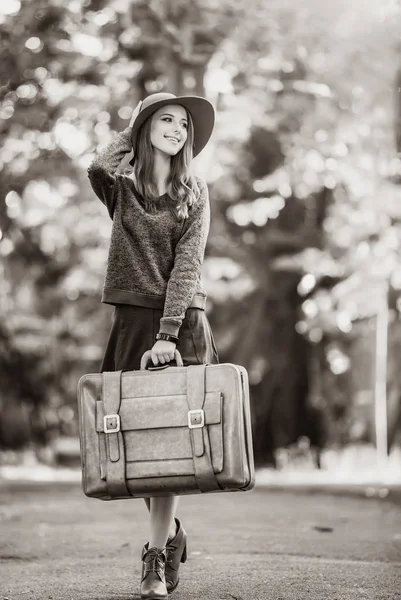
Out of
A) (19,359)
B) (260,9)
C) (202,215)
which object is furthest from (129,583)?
(19,359)

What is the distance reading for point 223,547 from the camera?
6414mm

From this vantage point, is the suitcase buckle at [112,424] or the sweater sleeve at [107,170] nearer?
the suitcase buckle at [112,424]

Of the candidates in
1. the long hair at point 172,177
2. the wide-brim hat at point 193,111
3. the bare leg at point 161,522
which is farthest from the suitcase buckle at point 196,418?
the wide-brim hat at point 193,111

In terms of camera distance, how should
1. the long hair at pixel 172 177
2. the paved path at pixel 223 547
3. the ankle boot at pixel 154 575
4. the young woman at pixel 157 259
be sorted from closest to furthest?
1. the ankle boot at pixel 154 575
2. the young woman at pixel 157 259
3. the long hair at pixel 172 177
4. the paved path at pixel 223 547

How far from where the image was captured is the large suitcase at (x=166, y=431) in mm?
4348

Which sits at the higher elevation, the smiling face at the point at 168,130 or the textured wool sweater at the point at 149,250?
the smiling face at the point at 168,130

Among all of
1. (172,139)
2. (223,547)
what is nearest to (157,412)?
(172,139)

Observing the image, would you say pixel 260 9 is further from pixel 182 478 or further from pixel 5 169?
pixel 182 478

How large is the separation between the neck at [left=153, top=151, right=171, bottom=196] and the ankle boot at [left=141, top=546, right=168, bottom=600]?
1.50 m

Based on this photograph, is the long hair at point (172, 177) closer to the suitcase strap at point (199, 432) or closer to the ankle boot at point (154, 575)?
the suitcase strap at point (199, 432)

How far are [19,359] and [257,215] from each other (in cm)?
429

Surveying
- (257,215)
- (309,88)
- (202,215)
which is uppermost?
(309,88)

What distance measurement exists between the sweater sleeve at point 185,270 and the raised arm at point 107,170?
14.3 inches

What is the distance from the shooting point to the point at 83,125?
38.1ft
